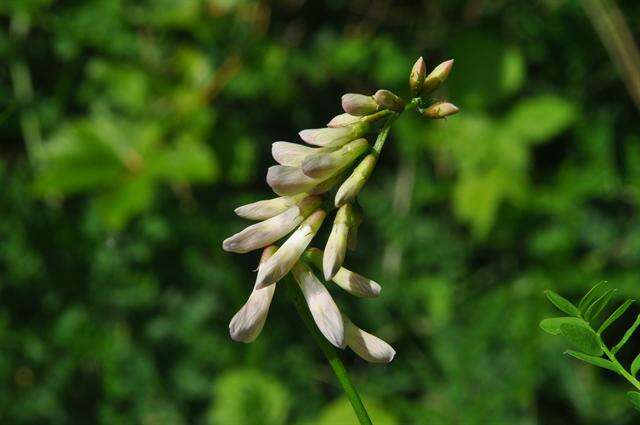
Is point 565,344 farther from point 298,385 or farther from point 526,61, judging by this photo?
point 526,61

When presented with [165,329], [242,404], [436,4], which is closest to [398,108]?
[242,404]

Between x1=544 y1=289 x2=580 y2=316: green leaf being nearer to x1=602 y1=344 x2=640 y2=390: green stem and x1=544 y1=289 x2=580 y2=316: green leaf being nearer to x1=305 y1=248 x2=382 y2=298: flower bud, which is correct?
x1=602 y1=344 x2=640 y2=390: green stem

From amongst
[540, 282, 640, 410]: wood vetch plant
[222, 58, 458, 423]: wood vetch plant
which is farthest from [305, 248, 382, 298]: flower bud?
[540, 282, 640, 410]: wood vetch plant

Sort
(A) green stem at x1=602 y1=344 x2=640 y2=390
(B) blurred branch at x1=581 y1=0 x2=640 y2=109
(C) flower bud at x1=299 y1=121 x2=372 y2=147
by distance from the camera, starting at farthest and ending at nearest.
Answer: (B) blurred branch at x1=581 y1=0 x2=640 y2=109, (C) flower bud at x1=299 y1=121 x2=372 y2=147, (A) green stem at x1=602 y1=344 x2=640 y2=390

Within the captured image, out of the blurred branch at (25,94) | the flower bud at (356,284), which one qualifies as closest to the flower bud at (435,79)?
the flower bud at (356,284)

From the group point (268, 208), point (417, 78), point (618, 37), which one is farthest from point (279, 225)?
point (618, 37)

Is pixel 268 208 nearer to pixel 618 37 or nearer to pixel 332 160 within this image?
pixel 332 160
